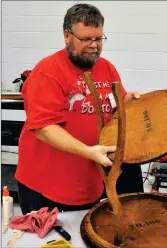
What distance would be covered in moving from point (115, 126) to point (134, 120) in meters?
0.08

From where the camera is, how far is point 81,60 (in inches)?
60.1

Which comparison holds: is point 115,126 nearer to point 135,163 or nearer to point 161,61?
point 135,163

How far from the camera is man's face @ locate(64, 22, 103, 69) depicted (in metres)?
1.44

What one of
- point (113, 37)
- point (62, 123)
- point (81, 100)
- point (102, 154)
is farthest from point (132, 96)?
point (113, 37)

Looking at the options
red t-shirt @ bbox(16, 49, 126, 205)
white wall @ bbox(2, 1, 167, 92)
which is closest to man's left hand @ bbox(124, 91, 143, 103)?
red t-shirt @ bbox(16, 49, 126, 205)

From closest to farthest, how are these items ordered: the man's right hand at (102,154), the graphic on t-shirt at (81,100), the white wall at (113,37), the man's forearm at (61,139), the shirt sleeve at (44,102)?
1. the man's right hand at (102,154)
2. the man's forearm at (61,139)
3. the shirt sleeve at (44,102)
4. the graphic on t-shirt at (81,100)
5. the white wall at (113,37)

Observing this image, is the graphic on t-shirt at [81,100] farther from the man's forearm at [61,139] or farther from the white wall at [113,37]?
the white wall at [113,37]

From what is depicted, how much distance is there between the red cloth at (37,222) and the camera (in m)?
1.28

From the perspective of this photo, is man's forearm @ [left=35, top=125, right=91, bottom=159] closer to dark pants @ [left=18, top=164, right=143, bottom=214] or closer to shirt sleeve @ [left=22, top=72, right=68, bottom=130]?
shirt sleeve @ [left=22, top=72, right=68, bottom=130]

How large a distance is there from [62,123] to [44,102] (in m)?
0.14

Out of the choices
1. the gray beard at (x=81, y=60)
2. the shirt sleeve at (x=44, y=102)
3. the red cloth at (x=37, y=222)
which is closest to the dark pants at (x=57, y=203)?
the red cloth at (x=37, y=222)

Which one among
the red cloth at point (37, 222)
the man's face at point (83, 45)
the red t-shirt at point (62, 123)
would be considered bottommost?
the red cloth at point (37, 222)

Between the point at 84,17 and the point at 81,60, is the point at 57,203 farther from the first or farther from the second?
the point at 84,17

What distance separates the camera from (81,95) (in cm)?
152
